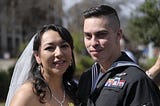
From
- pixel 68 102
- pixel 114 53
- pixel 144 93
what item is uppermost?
pixel 114 53

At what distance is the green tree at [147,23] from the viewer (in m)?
9.96

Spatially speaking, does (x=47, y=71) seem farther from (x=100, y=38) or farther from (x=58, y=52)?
(x=100, y=38)

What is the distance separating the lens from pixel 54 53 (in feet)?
10.0

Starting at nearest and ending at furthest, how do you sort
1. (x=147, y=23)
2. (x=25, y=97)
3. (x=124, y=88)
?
(x=124, y=88), (x=25, y=97), (x=147, y=23)

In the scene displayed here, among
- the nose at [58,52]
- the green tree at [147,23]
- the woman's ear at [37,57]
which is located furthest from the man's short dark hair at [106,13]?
the green tree at [147,23]

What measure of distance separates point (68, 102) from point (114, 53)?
2.80 ft

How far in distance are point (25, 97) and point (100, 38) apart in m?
0.73

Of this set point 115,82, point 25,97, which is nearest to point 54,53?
point 25,97

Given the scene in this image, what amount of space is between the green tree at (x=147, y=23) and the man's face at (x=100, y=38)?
278 inches

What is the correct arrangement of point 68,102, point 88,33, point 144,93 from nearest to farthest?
point 144,93
point 88,33
point 68,102

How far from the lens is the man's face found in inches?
101

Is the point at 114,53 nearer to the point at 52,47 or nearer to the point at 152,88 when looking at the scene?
the point at 152,88

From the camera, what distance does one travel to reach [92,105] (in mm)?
2609

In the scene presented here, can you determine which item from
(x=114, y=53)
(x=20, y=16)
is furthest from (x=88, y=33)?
(x=20, y=16)
